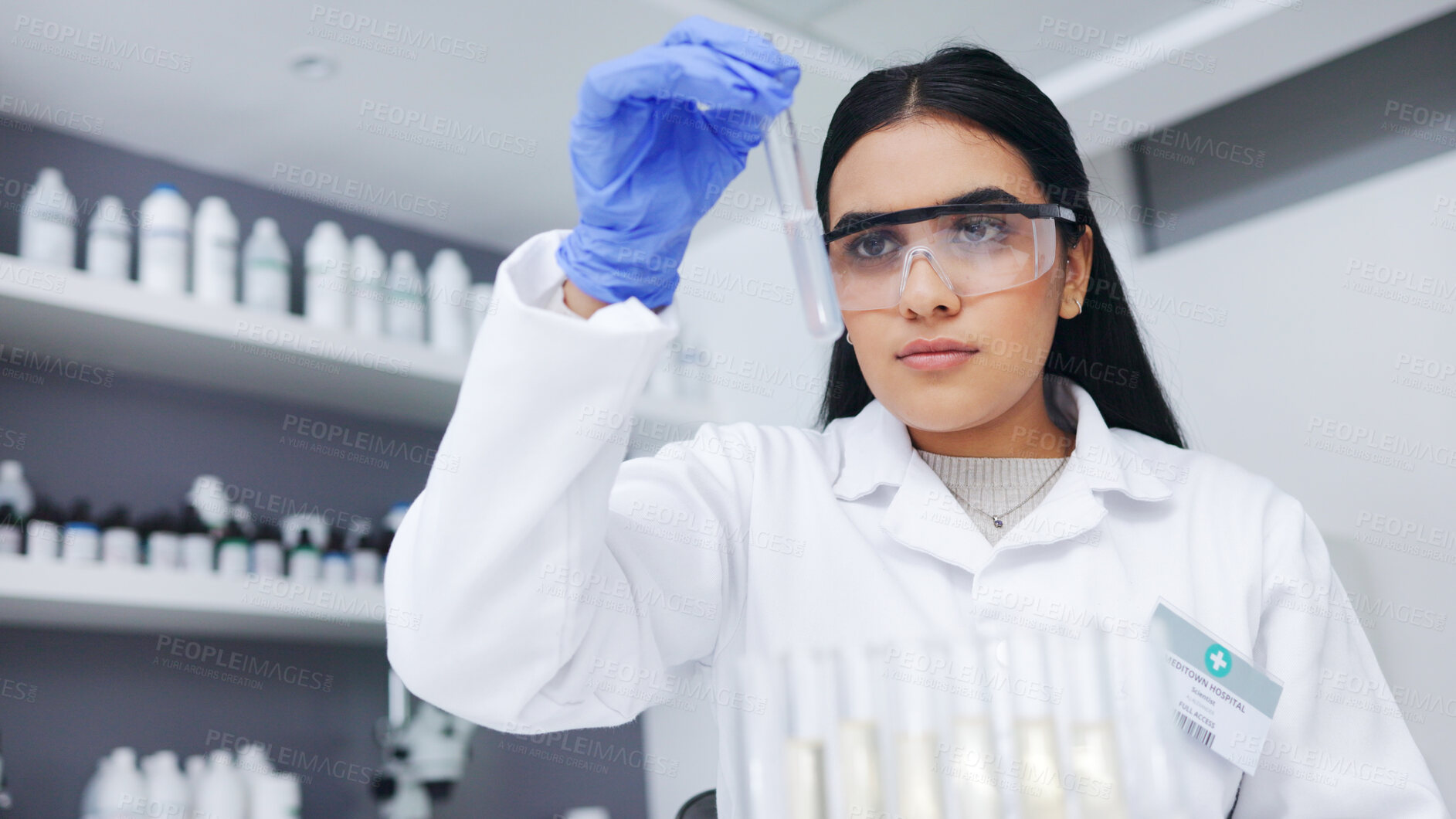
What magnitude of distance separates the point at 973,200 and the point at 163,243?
179cm

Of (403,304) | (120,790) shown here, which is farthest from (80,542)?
(403,304)

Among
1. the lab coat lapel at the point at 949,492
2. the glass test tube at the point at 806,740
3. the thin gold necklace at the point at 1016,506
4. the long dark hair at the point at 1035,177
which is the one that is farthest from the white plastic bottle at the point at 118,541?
the glass test tube at the point at 806,740

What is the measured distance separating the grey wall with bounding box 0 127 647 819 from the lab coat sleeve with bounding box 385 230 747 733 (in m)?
1.83

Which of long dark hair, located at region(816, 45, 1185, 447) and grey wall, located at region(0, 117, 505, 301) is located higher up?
grey wall, located at region(0, 117, 505, 301)

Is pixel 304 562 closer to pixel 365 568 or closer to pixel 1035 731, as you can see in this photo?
pixel 365 568

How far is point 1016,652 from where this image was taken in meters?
0.75

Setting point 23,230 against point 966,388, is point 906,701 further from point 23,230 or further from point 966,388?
point 23,230

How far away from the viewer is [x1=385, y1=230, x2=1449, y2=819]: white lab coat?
833mm

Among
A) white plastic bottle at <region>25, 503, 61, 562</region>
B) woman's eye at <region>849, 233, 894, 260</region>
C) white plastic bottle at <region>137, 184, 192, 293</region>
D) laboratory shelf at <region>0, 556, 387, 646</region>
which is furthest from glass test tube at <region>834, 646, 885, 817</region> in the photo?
white plastic bottle at <region>137, 184, 192, 293</region>

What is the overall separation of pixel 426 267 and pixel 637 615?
2.39 meters

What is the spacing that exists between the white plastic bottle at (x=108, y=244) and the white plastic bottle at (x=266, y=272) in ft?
0.80

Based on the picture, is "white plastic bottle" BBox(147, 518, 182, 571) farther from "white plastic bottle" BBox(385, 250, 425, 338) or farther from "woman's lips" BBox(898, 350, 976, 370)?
"woman's lips" BBox(898, 350, 976, 370)

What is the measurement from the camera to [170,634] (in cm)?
249

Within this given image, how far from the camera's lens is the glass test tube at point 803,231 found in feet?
3.08
